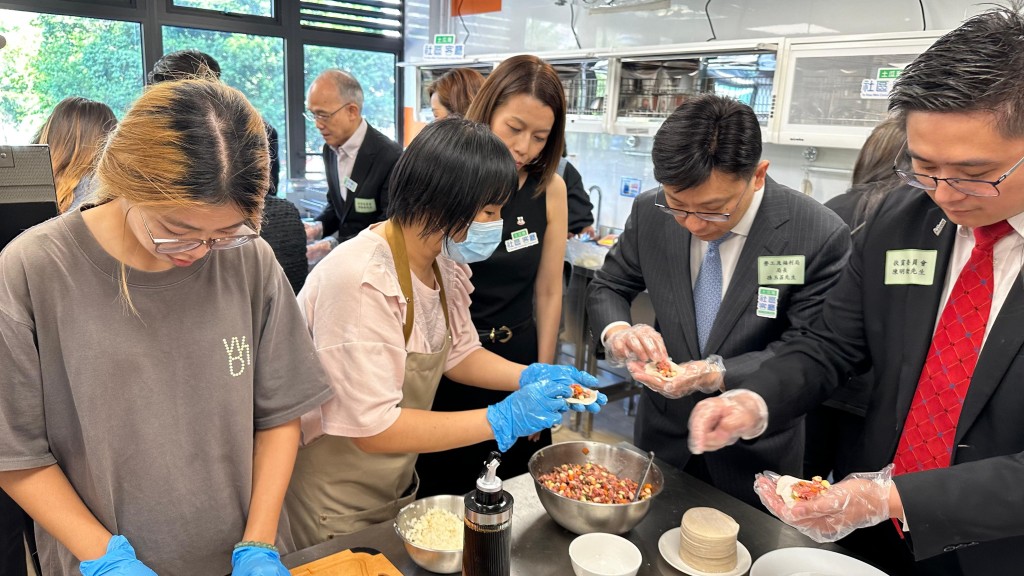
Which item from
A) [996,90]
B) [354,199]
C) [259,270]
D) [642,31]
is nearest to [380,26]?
[642,31]

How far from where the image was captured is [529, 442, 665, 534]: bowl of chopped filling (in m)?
1.41

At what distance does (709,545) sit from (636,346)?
65cm

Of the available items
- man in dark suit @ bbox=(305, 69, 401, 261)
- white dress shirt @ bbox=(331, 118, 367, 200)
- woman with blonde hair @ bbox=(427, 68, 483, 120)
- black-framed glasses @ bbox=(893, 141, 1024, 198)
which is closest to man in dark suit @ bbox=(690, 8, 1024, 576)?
black-framed glasses @ bbox=(893, 141, 1024, 198)

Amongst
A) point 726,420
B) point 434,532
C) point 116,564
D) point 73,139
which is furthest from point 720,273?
point 73,139

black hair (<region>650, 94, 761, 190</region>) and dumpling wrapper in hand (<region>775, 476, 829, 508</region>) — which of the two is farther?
black hair (<region>650, 94, 761, 190</region>)

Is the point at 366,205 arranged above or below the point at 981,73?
below

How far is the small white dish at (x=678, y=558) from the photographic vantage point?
133 cm

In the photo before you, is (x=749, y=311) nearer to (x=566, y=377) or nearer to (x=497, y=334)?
(x=566, y=377)

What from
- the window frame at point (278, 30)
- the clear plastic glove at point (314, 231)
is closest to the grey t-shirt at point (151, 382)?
the clear plastic glove at point (314, 231)

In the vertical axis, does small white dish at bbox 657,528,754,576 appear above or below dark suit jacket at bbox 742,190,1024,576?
below

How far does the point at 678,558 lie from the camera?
138cm

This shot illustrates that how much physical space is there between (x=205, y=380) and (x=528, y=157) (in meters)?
1.37

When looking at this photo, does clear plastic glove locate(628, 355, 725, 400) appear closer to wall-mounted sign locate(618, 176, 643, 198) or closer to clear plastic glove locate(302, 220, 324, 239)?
clear plastic glove locate(302, 220, 324, 239)

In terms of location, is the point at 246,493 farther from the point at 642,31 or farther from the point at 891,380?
the point at 642,31
